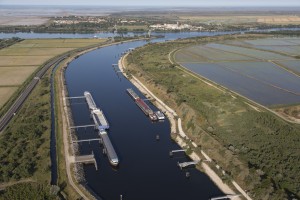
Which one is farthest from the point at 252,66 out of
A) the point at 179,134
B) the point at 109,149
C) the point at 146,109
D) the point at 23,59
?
the point at 23,59

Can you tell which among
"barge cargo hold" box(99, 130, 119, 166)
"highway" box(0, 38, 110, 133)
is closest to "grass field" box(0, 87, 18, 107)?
"highway" box(0, 38, 110, 133)

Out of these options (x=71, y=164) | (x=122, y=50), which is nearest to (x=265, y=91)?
(x=71, y=164)

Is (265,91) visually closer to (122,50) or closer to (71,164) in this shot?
(71,164)

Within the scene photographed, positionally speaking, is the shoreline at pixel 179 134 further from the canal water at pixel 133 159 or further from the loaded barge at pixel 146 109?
the loaded barge at pixel 146 109

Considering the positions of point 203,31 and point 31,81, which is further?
point 203,31

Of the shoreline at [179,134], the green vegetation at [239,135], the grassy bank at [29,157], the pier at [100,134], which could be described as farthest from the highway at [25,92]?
the green vegetation at [239,135]

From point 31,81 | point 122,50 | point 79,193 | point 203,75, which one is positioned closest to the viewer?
point 79,193

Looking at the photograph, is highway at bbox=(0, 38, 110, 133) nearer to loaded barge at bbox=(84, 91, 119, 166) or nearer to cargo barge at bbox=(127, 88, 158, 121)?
loaded barge at bbox=(84, 91, 119, 166)
